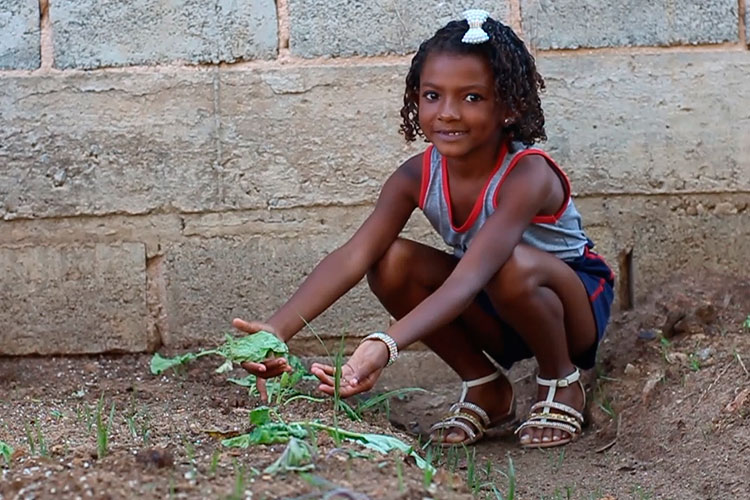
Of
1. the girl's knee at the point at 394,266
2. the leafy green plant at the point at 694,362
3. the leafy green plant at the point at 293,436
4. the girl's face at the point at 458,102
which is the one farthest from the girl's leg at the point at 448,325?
the leafy green plant at the point at 293,436

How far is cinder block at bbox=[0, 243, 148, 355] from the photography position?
3.87 meters

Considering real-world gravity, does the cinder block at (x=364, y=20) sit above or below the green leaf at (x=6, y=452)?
above

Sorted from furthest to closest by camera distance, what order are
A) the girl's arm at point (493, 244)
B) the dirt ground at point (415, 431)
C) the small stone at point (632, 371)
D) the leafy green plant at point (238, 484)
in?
the small stone at point (632, 371) → the girl's arm at point (493, 244) → the dirt ground at point (415, 431) → the leafy green plant at point (238, 484)

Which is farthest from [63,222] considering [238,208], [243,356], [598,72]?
[598,72]

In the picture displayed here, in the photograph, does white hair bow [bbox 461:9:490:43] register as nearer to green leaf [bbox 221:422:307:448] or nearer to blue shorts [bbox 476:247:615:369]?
blue shorts [bbox 476:247:615:369]

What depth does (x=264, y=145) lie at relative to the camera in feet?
12.6

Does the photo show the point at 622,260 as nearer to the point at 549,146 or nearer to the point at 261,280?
the point at 549,146

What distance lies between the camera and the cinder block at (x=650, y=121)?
381cm

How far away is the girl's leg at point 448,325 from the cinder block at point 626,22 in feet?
3.01

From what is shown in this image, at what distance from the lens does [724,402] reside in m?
3.23

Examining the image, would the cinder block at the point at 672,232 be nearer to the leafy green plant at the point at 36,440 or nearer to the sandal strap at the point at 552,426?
the sandal strap at the point at 552,426

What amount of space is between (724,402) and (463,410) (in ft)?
2.60

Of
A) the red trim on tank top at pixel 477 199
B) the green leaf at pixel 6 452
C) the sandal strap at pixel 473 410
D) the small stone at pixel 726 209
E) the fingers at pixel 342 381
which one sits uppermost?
the red trim on tank top at pixel 477 199

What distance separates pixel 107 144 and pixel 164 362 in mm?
783
